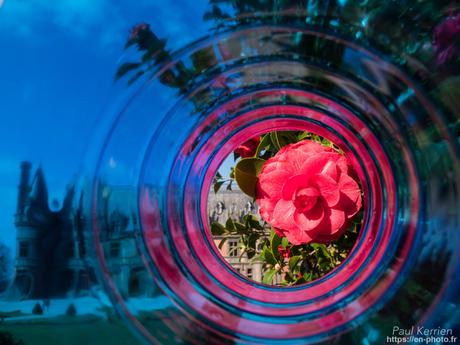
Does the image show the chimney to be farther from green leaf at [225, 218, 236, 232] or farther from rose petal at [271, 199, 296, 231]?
green leaf at [225, 218, 236, 232]

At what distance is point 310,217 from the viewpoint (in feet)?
1.58

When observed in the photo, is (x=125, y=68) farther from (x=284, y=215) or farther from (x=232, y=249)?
(x=232, y=249)

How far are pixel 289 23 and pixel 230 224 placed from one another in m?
0.35

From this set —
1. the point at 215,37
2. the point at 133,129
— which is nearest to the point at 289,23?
the point at 215,37

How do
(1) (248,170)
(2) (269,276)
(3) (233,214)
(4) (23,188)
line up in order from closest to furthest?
(4) (23,188), (1) (248,170), (2) (269,276), (3) (233,214)

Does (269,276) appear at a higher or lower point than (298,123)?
lower

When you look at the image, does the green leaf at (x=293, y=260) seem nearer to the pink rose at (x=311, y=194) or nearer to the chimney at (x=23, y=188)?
the pink rose at (x=311, y=194)

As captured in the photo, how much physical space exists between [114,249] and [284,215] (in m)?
0.16

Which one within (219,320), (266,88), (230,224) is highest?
(266,88)

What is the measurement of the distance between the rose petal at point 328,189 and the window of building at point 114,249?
191 mm

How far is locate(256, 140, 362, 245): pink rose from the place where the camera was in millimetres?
479

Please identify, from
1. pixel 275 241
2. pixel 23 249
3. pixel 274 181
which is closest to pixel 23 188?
pixel 23 249

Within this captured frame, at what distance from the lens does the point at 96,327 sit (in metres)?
0.41

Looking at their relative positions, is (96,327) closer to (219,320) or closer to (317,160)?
(219,320)
